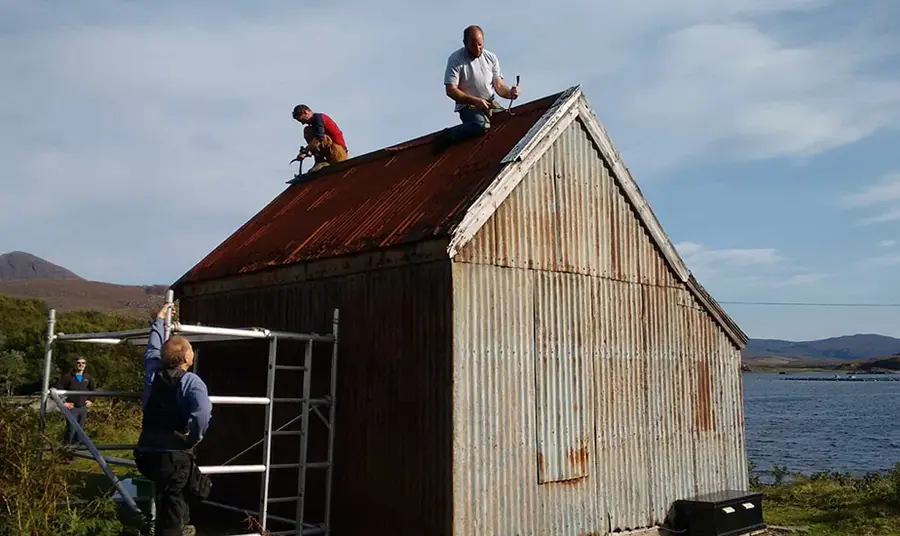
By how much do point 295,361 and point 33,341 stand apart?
75.9ft

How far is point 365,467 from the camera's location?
1022 centimetres

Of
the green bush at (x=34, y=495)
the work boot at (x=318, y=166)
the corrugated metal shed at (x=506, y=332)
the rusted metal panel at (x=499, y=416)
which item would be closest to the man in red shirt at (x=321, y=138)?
the work boot at (x=318, y=166)

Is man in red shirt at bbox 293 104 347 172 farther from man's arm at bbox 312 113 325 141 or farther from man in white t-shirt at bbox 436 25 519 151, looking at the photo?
man in white t-shirt at bbox 436 25 519 151

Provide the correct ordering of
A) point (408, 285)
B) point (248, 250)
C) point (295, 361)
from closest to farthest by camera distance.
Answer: point (408, 285) < point (295, 361) < point (248, 250)

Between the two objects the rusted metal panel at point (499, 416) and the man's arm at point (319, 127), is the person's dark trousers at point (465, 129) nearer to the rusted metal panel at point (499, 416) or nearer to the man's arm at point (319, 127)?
the rusted metal panel at point (499, 416)

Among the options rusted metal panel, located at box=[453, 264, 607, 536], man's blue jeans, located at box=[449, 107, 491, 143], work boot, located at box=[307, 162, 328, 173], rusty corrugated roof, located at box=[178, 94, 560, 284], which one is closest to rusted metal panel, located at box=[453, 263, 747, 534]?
rusted metal panel, located at box=[453, 264, 607, 536]

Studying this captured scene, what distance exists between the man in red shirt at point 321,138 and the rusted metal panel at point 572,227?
6305 mm

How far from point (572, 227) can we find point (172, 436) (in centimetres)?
580

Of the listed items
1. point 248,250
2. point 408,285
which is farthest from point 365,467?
point 248,250

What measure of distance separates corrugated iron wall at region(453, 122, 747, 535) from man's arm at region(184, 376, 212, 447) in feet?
9.04

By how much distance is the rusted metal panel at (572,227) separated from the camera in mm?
10250

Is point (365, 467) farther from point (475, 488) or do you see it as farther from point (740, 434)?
point (740, 434)

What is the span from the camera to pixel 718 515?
11711mm

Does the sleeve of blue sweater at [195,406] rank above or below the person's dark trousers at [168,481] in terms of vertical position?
above
